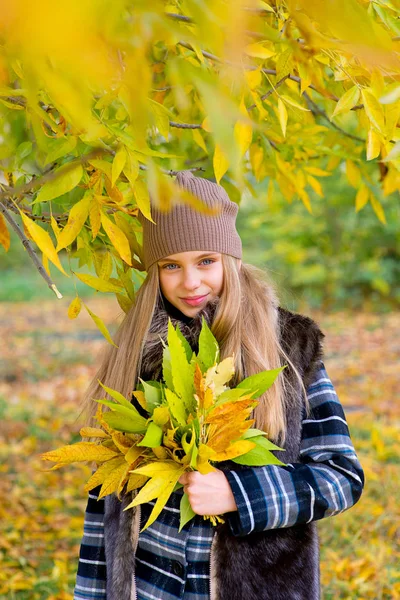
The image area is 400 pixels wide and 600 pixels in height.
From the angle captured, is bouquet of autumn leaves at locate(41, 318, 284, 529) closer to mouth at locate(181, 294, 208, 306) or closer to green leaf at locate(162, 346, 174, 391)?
green leaf at locate(162, 346, 174, 391)

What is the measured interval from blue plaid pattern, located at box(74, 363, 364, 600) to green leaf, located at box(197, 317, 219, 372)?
11.2 inches

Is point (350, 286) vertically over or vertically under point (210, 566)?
under

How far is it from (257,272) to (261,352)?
0.35 m

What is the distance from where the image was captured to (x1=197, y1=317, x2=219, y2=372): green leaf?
5.05ft

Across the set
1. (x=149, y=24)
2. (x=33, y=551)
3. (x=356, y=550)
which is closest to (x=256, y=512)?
(x=149, y=24)

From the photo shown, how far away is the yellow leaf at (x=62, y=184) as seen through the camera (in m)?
1.24

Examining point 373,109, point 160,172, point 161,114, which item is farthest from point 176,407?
point 160,172

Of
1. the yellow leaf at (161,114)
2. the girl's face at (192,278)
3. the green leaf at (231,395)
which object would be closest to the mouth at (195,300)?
the girl's face at (192,278)

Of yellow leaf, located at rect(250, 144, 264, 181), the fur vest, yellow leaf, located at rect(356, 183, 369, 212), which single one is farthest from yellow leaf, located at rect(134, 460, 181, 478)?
yellow leaf, located at rect(356, 183, 369, 212)

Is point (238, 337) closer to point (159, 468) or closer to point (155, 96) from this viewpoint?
point (159, 468)

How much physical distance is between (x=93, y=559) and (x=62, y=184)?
1.18 m

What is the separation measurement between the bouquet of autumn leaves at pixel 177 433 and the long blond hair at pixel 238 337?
4.8 inches

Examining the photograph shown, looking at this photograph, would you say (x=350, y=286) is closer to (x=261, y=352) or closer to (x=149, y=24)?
(x=261, y=352)

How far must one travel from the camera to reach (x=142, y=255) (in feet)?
6.20
